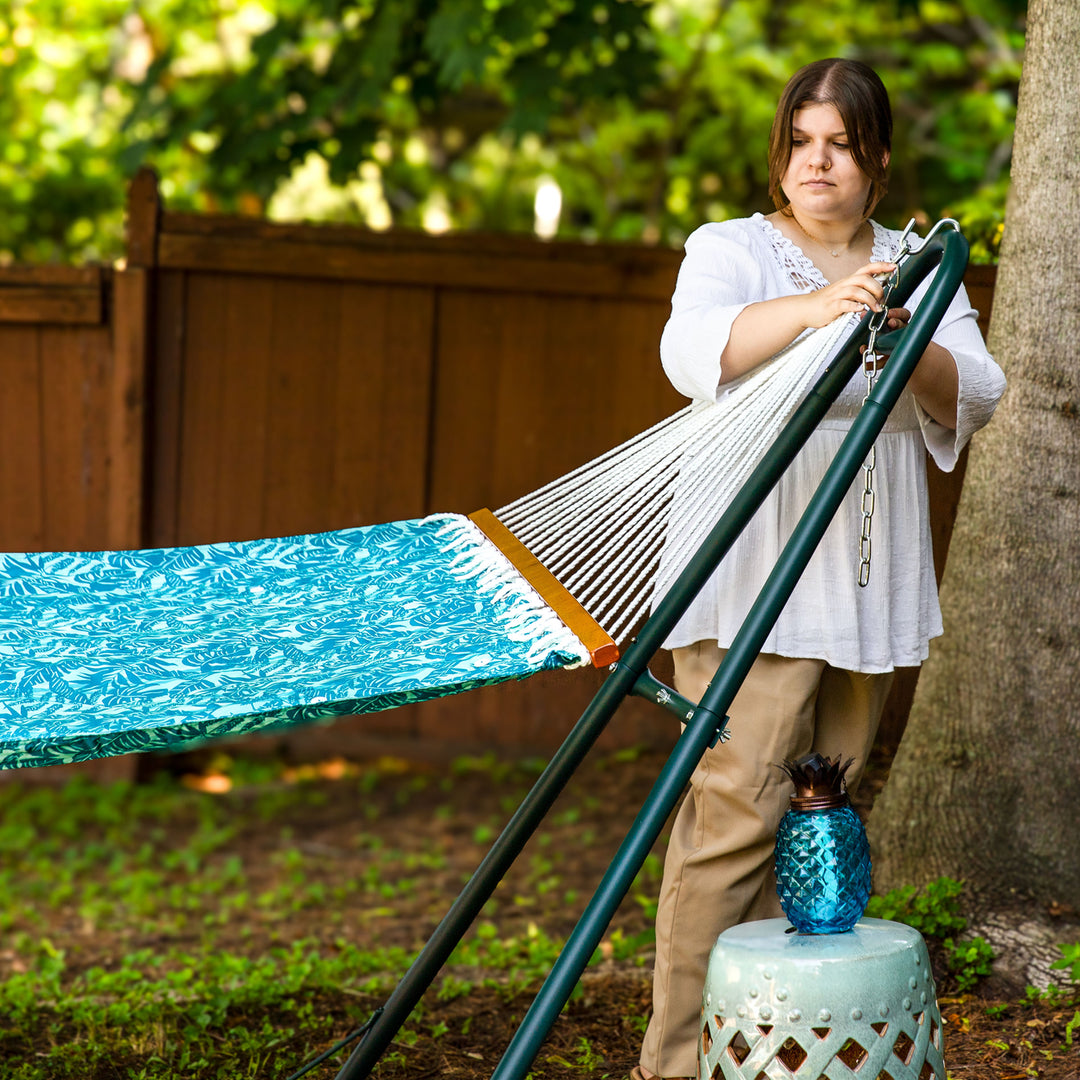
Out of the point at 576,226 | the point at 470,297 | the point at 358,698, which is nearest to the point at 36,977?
the point at 358,698

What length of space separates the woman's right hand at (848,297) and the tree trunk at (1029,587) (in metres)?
0.89

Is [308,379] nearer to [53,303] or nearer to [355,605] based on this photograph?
[53,303]

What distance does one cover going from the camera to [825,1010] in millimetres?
1356

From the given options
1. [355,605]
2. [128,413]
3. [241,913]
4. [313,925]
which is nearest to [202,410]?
[128,413]

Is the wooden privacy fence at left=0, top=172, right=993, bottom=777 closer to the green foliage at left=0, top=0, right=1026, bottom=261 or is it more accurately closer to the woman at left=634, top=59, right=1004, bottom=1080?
the green foliage at left=0, top=0, right=1026, bottom=261

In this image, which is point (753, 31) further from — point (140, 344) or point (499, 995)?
point (499, 995)

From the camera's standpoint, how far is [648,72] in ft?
14.0

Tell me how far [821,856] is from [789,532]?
48cm

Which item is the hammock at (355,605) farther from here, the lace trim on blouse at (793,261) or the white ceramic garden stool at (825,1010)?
the white ceramic garden stool at (825,1010)

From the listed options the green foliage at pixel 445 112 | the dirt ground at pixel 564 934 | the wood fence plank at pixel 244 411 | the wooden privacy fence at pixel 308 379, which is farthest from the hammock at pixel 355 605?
the green foliage at pixel 445 112

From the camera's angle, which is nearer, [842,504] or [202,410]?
[842,504]

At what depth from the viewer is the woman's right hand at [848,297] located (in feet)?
4.88

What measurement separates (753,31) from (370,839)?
4862 millimetres

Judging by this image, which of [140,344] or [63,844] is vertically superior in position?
[140,344]
